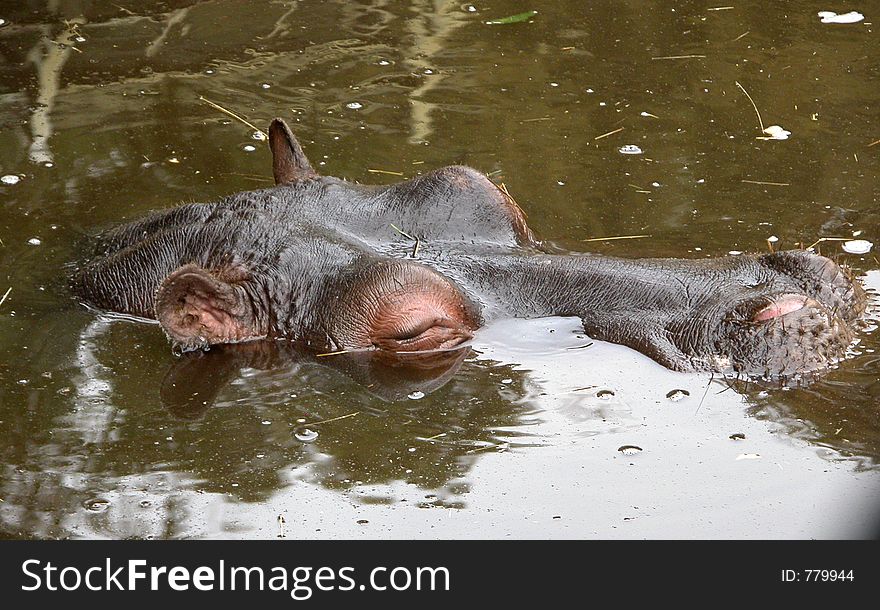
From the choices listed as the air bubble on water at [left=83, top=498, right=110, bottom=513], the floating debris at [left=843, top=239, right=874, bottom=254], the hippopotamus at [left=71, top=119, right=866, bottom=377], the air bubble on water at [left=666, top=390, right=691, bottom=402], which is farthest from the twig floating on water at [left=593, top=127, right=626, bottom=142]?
the air bubble on water at [left=83, top=498, right=110, bottom=513]

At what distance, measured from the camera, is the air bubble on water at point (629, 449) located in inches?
180

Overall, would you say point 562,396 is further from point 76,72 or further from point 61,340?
point 76,72

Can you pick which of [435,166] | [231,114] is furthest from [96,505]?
[231,114]

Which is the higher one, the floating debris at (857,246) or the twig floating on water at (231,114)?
the twig floating on water at (231,114)

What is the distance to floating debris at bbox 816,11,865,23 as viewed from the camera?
8961 millimetres

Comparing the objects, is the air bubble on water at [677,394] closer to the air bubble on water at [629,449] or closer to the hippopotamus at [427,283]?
the hippopotamus at [427,283]

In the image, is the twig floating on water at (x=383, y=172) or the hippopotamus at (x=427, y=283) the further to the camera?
the twig floating on water at (x=383, y=172)

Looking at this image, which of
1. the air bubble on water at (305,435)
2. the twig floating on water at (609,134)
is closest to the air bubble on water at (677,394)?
the air bubble on water at (305,435)

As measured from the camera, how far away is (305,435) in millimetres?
4738

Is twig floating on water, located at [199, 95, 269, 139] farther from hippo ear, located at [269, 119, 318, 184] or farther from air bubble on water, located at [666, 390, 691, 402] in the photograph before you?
air bubble on water, located at [666, 390, 691, 402]

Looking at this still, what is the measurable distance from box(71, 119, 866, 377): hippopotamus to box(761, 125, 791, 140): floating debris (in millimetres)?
2565

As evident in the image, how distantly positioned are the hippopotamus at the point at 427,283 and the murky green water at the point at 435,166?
0.14m

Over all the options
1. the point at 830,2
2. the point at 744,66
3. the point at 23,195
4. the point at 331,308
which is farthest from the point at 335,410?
the point at 830,2

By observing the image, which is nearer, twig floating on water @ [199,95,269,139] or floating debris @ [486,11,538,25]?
twig floating on water @ [199,95,269,139]
